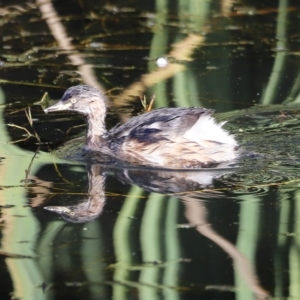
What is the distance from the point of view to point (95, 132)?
6.66 metres

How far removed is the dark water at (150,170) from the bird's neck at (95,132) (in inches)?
8.0

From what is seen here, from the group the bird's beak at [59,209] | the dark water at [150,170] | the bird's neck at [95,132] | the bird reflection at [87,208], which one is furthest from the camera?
the bird's neck at [95,132]

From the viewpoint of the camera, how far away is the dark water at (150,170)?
425cm

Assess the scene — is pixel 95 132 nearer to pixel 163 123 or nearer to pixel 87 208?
pixel 163 123

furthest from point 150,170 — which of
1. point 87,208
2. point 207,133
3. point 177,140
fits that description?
point 87,208

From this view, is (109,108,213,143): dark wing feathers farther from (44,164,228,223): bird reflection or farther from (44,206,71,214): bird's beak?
(44,206,71,214): bird's beak

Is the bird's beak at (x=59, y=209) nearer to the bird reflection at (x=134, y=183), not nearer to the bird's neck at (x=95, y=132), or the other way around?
Answer: the bird reflection at (x=134, y=183)

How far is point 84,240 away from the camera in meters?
4.66

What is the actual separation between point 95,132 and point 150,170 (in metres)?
0.78

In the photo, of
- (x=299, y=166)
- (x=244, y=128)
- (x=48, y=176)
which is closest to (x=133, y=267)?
(x=48, y=176)

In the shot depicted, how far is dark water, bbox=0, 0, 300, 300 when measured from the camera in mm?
4246

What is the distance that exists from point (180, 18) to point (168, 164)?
14.4 feet

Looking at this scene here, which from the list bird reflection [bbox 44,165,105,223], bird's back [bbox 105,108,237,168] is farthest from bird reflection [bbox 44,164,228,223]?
bird's back [bbox 105,108,237,168]

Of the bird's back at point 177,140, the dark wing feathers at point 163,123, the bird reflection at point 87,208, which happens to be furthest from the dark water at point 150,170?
the dark wing feathers at point 163,123
